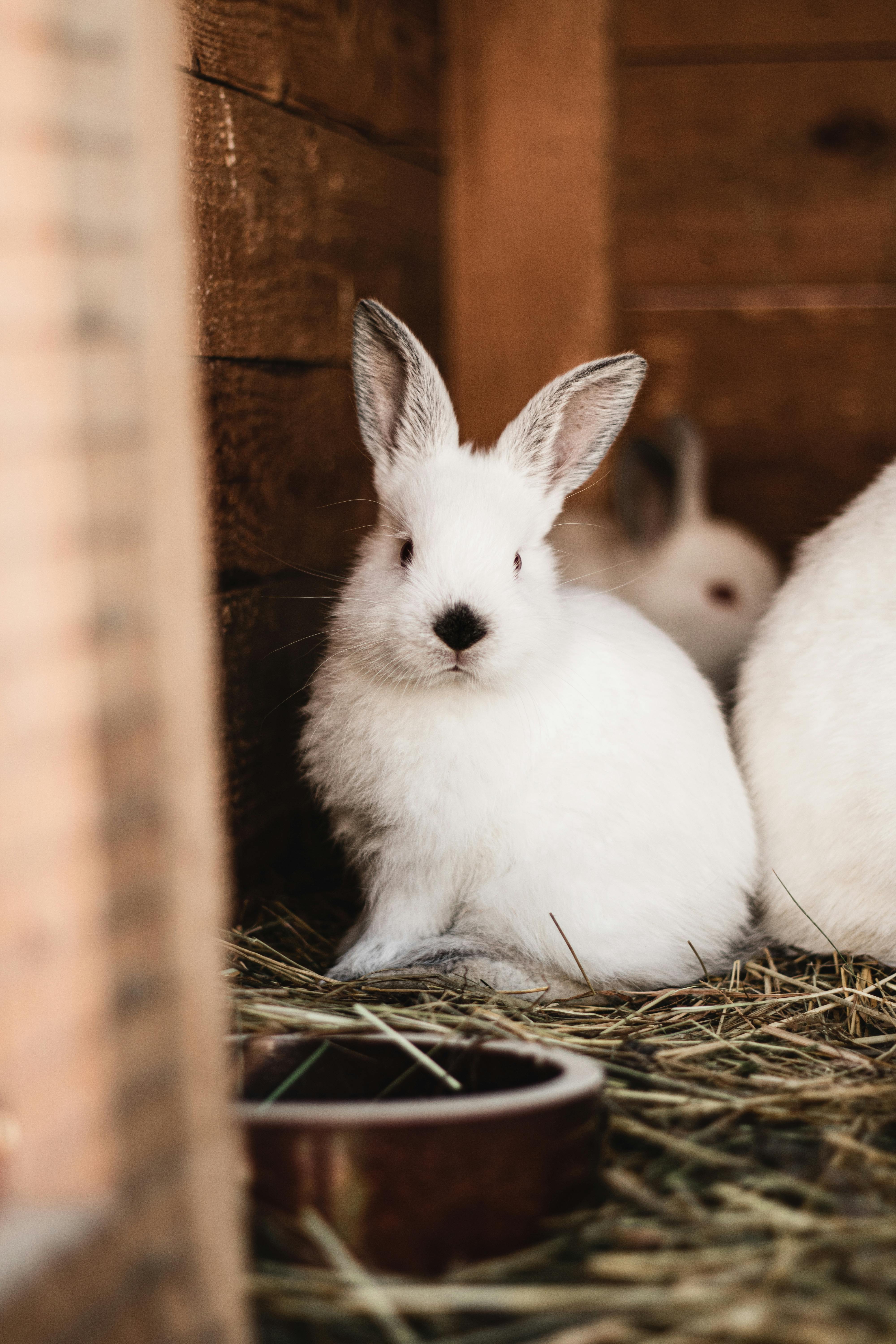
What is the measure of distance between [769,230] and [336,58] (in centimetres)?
136

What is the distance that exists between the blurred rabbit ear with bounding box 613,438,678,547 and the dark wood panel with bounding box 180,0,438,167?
102 cm

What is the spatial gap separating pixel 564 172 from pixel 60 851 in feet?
9.49

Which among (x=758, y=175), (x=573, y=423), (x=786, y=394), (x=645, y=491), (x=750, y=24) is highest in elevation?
(x=750, y=24)

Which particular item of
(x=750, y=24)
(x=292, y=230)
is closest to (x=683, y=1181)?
(x=292, y=230)

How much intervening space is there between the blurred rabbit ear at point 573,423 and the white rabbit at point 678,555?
918mm

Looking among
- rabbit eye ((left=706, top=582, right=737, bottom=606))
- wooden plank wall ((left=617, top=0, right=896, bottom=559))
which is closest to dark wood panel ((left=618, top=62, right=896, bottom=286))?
wooden plank wall ((left=617, top=0, right=896, bottom=559))

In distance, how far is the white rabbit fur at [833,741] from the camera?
219 cm

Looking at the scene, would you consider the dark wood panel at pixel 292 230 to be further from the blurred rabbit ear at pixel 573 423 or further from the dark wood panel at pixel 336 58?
the blurred rabbit ear at pixel 573 423

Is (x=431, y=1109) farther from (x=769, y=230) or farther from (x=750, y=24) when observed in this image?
(x=750, y=24)

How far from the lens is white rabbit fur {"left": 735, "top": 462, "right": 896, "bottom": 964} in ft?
7.18

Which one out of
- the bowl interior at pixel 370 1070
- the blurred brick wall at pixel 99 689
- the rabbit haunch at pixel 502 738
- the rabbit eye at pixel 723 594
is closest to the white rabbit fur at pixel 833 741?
the rabbit haunch at pixel 502 738

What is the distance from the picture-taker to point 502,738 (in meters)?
2.12

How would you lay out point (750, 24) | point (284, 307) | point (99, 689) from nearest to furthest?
1. point (99, 689)
2. point (284, 307)
3. point (750, 24)

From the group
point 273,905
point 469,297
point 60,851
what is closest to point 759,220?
point 469,297
